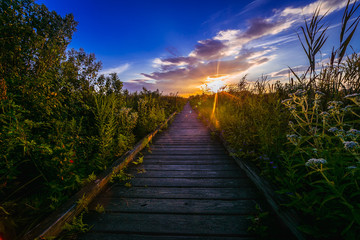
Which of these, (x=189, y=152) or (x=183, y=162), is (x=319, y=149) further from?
(x=189, y=152)

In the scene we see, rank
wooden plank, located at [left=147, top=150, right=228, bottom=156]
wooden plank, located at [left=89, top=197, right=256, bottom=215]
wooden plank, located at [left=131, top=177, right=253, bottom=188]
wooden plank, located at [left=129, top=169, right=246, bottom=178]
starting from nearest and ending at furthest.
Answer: wooden plank, located at [left=89, top=197, right=256, bottom=215] < wooden plank, located at [left=131, top=177, right=253, bottom=188] < wooden plank, located at [left=129, top=169, right=246, bottom=178] < wooden plank, located at [left=147, top=150, right=228, bottom=156]

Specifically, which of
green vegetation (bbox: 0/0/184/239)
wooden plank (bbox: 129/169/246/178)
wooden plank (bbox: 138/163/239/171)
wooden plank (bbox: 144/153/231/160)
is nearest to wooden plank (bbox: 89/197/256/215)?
green vegetation (bbox: 0/0/184/239)

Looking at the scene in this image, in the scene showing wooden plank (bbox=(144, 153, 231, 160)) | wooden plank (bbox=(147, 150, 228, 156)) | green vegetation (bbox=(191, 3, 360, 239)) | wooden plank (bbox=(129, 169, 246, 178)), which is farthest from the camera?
wooden plank (bbox=(147, 150, 228, 156))

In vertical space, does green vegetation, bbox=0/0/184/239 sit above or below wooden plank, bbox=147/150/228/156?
above

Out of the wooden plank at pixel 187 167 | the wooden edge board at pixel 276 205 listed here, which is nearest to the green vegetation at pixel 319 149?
the wooden edge board at pixel 276 205

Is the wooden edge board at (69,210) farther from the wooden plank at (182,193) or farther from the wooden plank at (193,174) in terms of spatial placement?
the wooden plank at (193,174)

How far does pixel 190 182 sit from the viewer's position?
2799 millimetres

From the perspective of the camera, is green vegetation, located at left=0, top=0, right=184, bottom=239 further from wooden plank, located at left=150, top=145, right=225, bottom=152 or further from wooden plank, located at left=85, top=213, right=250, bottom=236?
wooden plank, located at left=150, top=145, right=225, bottom=152

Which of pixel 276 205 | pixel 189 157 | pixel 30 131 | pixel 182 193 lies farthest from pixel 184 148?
pixel 30 131

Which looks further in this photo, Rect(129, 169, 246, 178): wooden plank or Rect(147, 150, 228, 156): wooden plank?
Rect(147, 150, 228, 156): wooden plank

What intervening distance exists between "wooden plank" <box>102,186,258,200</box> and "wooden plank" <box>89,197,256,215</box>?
97 millimetres

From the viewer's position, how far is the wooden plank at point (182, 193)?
2342 millimetres

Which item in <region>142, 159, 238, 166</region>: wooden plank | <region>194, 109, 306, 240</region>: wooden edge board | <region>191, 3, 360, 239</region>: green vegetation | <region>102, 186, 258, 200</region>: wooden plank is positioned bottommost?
<region>142, 159, 238, 166</region>: wooden plank

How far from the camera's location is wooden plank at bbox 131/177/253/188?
2.68 m
